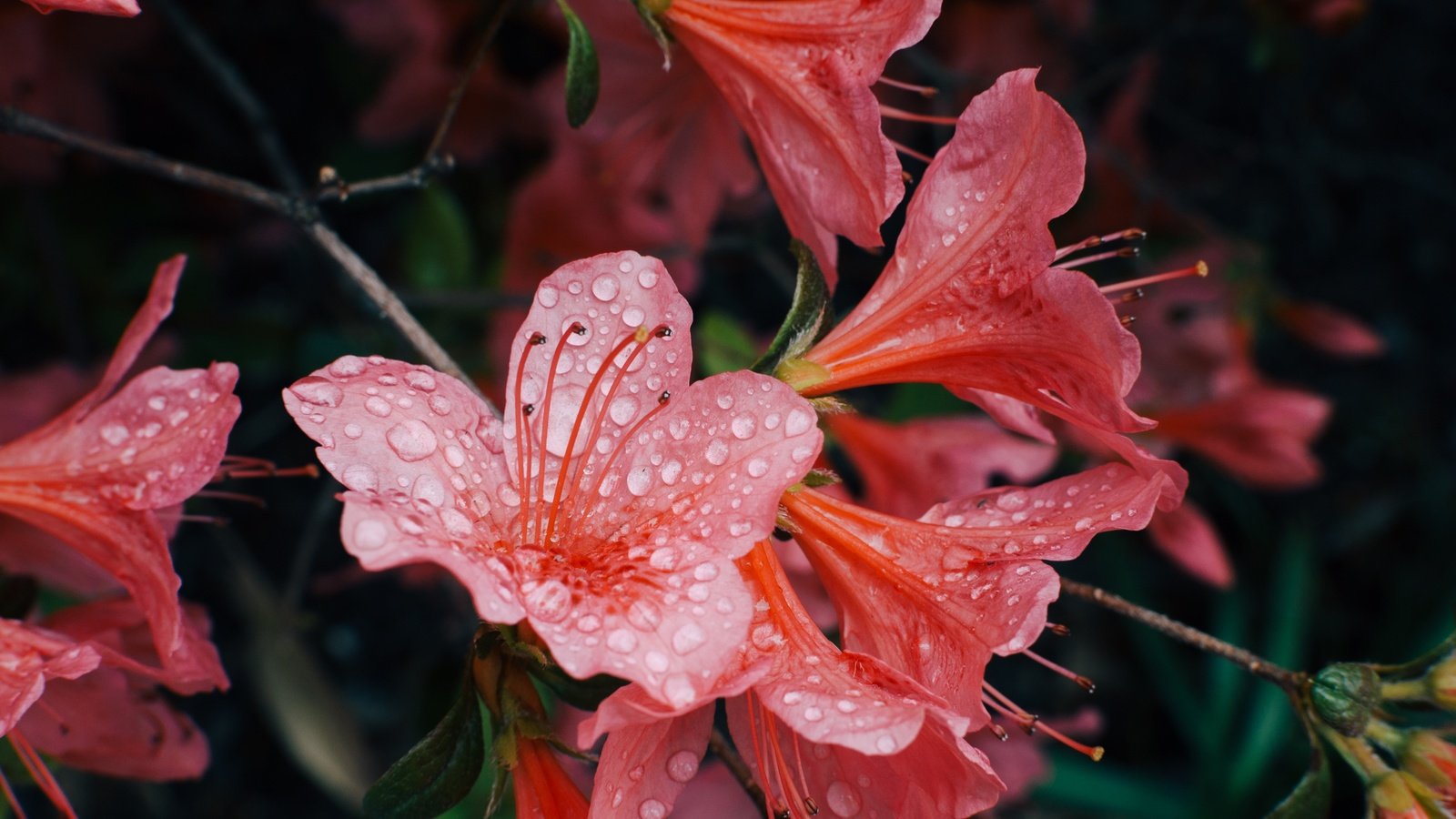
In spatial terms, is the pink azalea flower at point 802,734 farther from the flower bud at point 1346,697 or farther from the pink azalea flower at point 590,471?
the flower bud at point 1346,697

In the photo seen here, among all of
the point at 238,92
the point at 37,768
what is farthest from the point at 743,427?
the point at 238,92

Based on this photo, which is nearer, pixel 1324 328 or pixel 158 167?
pixel 158 167

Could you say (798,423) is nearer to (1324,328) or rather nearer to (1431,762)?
(1431,762)

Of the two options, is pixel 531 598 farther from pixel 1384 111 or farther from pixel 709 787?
pixel 1384 111

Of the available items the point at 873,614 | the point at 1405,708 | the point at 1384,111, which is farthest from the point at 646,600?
the point at 1384,111

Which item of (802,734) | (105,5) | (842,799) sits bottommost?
(842,799)
